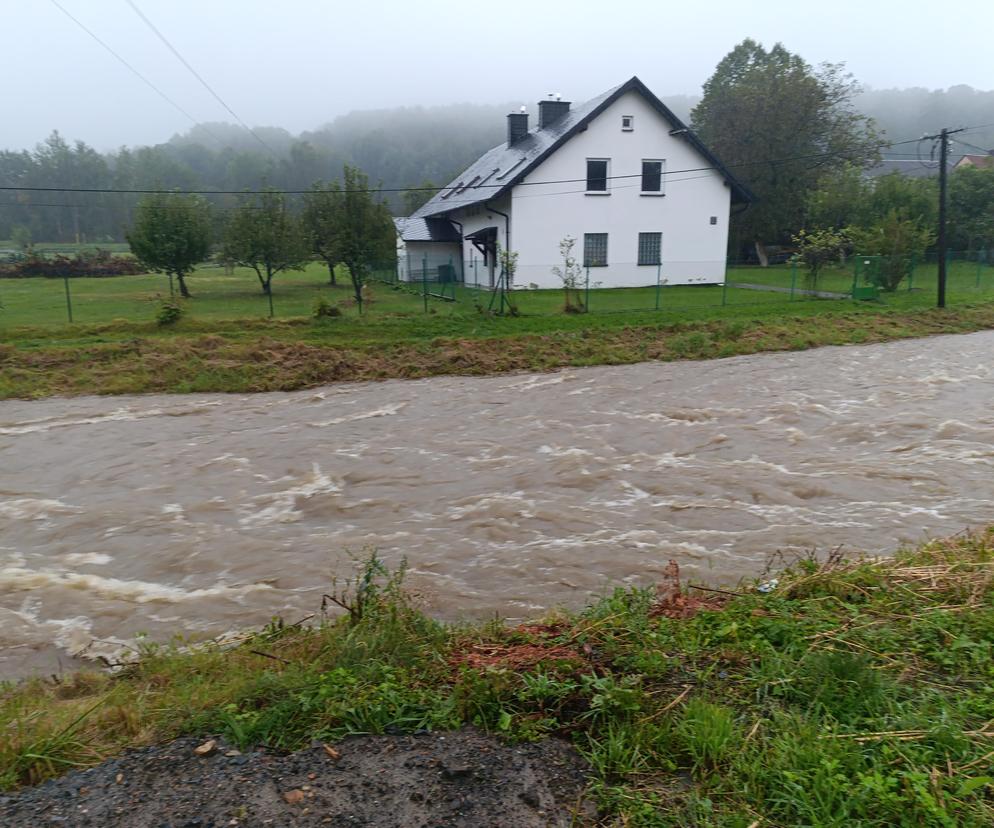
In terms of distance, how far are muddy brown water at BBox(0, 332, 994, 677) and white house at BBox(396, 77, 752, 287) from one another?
15.4 meters

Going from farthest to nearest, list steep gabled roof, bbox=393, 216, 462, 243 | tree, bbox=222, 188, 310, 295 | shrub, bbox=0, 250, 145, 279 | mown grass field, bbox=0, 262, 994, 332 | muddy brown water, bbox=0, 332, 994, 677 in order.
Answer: shrub, bbox=0, 250, 145, 279 → steep gabled roof, bbox=393, 216, 462, 243 → tree, bbox=222, 188, 310, 295 → mown grass field, bbox=0, 262, 994, 332 → muddy brown water, bbox=0, 332, 994, 677

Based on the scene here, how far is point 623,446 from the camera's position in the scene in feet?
41.9

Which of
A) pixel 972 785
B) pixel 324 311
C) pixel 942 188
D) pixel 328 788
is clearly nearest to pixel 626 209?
pixel 942 188

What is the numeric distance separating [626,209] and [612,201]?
2.49 ft

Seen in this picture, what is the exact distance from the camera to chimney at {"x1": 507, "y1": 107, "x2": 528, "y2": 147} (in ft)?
130

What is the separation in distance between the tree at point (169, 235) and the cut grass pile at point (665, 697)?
29526 millimetres

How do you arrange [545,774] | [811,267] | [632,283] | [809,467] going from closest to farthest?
[545,774]
[809,467]
[811,267]
[632,283]

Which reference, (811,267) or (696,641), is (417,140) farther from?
(696,641)

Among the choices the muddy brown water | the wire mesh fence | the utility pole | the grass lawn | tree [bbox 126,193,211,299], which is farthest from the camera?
tree [bbox 126,193,211,299]

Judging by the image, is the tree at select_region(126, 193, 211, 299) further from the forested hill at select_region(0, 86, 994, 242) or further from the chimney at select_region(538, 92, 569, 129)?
the chimney at select_region(538, 92, 569, 129)

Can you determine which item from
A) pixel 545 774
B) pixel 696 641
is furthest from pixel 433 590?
pixel 545 774

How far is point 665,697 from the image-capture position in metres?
4.14

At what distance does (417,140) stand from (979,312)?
293ft

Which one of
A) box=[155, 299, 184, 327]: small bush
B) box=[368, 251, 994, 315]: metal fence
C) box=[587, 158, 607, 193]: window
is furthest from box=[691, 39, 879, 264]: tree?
box=[155, 299, 184, 327]: small bush
